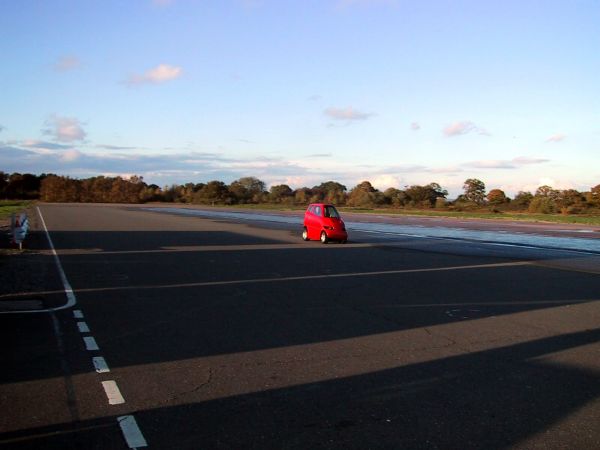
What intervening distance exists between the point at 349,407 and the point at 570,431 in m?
1.82

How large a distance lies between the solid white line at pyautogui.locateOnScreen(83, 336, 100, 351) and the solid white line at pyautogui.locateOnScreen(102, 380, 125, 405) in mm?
1435

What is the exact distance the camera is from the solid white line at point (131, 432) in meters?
4.36

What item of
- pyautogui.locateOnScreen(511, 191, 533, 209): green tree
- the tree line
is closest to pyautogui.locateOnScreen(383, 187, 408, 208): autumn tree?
the tree line

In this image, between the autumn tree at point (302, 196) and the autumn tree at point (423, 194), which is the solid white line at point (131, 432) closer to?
Result: the autumn tree at point (423, 194)

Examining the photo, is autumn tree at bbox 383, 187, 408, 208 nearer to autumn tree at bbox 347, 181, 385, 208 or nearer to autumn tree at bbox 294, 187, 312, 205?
autumn tree at bbox 347, 181, 385, 208

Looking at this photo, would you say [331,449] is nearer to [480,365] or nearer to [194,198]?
[480,365]

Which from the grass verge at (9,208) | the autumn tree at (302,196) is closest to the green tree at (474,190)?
the autumn tree at (302,196)

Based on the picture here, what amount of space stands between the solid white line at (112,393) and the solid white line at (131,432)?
0.41 metres

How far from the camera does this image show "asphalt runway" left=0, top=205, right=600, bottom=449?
4629 mm

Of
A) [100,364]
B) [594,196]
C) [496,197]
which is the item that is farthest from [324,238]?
[496,197]

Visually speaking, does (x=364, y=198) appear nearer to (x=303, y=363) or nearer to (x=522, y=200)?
(x=522, y=200)

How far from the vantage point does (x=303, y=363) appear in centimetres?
652

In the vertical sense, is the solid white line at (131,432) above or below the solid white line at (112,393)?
above

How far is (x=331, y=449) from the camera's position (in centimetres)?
429
